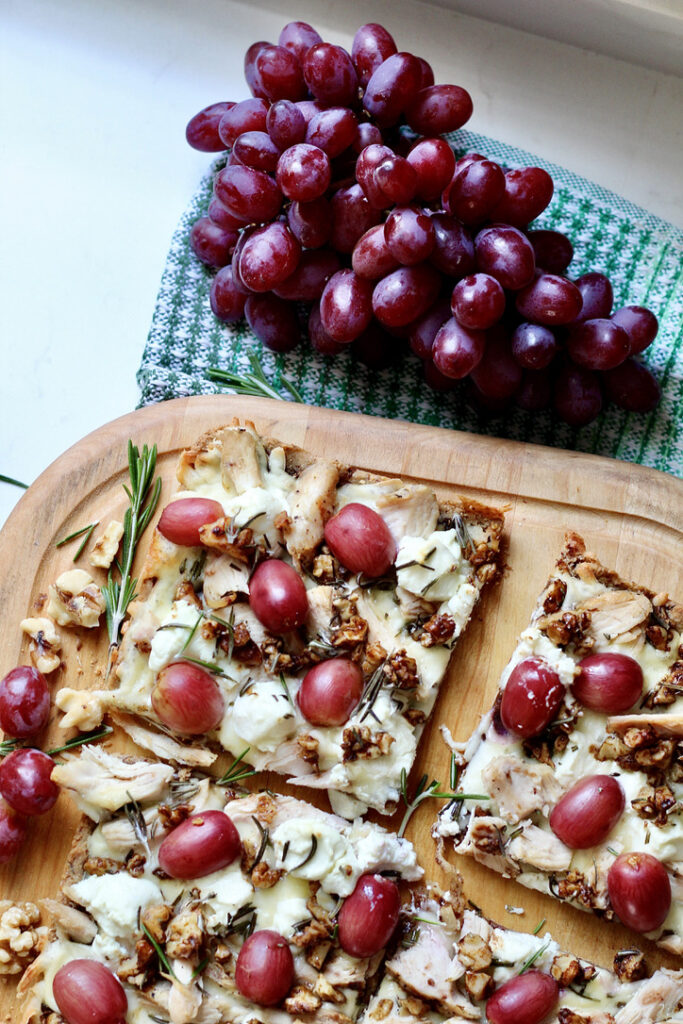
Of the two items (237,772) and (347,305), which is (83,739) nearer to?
(237,772)

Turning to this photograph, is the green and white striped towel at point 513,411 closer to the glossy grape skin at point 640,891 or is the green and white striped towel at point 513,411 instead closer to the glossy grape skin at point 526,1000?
the glossy grape skin at point 640,891

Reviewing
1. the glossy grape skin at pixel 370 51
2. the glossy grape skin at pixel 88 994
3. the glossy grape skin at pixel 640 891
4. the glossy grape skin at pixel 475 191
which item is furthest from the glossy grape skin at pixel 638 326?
the glossy grape skin at pixel 88 994

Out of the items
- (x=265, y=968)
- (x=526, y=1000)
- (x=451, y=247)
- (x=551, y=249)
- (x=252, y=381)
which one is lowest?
(x=265, y=968)

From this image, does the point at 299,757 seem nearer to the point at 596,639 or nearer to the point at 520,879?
the point at 520,879

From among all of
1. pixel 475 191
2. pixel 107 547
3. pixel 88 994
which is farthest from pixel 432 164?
pixel 88 994

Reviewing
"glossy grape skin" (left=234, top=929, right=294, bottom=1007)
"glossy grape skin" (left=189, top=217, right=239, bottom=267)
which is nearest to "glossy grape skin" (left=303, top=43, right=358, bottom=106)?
"glossy grape skin" (left=189, top=217, right=239, bottom=267)

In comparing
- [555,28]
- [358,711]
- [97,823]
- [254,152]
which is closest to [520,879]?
[358,711]
